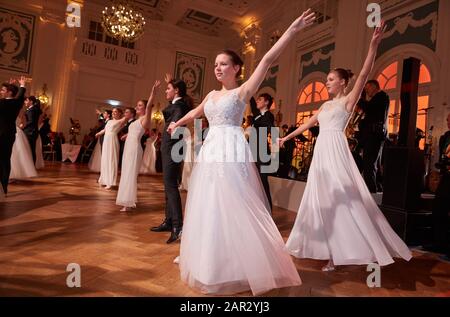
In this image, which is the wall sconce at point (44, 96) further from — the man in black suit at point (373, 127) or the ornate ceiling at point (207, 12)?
the man in black suit at point (373, 127)

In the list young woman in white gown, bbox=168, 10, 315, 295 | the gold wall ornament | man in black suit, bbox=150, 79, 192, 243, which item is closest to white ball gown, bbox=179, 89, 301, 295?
young woman in white gown, bbox=168, 10, 315, 295

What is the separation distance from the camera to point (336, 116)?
8.59 ft

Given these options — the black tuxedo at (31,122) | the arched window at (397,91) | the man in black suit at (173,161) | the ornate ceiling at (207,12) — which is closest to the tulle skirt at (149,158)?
the black tuxedo at (31,122)

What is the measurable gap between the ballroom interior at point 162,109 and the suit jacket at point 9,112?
37.0 inches

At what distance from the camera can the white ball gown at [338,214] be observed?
2301 mm

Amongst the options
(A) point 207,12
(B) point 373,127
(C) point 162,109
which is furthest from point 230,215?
Result: (A) point 207,12

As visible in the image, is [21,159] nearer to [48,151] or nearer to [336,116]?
[336,116]

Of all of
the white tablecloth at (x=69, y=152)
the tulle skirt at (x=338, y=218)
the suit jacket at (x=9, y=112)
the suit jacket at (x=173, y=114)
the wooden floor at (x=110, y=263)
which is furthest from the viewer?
the white tablecloth at (x=69, y=152)

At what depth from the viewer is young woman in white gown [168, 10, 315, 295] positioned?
5.68 ft

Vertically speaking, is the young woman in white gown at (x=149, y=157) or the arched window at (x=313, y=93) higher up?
the arched window at (x=313, y=93)

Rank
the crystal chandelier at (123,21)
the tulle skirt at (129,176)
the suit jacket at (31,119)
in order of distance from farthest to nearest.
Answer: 1. the crystal chandelier at (123,21)
2. the suit jacket at (31,119)
3. the tulle skirt at (129,176)
